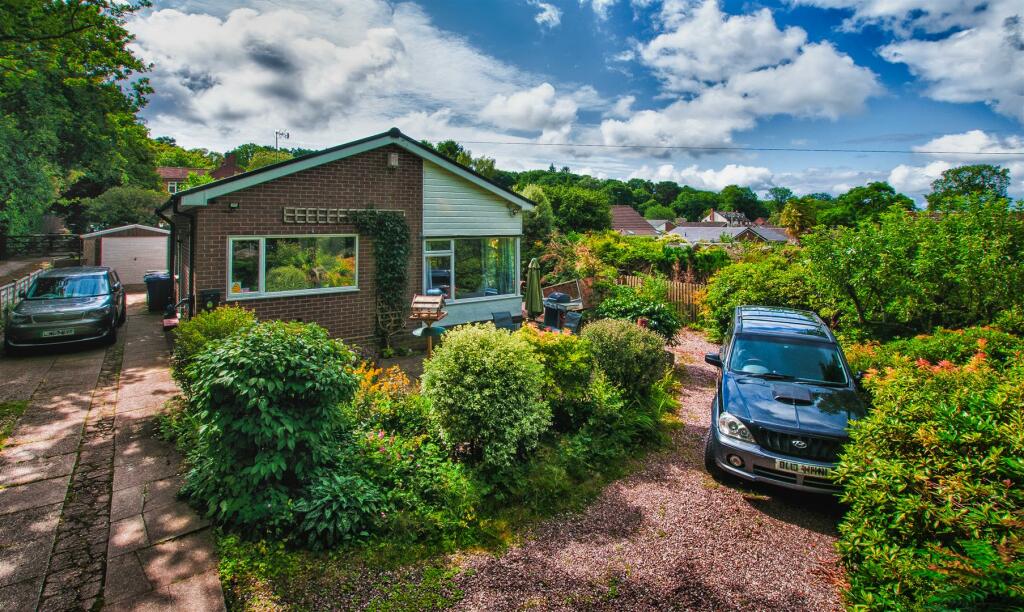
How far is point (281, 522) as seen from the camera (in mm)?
4645

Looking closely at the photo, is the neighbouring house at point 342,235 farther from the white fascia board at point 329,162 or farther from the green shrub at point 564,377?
the green shrub at point 564,377

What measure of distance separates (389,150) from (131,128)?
73.0 feet

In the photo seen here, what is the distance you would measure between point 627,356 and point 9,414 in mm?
9389

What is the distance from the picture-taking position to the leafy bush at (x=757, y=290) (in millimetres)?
13453

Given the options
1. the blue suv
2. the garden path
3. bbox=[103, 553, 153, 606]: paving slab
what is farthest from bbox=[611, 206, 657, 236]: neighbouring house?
bbox=[103, 553, 153, 606]: paving slab

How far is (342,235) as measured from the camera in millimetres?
11711

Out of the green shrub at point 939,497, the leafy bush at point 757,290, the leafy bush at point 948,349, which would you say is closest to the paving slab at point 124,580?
the green shrub at point 939,497

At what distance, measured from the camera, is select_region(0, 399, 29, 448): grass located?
6.92 meters

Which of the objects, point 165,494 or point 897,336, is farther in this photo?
point 897,336

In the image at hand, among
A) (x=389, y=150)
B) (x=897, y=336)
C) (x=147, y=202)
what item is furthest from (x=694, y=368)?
(x=147, y=202)

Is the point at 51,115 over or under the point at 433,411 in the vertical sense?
over

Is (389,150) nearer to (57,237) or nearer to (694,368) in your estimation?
(694,368)

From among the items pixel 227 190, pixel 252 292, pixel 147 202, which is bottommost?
pixel 252 292

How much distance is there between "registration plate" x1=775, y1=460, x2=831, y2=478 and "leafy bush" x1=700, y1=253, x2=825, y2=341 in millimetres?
8829
